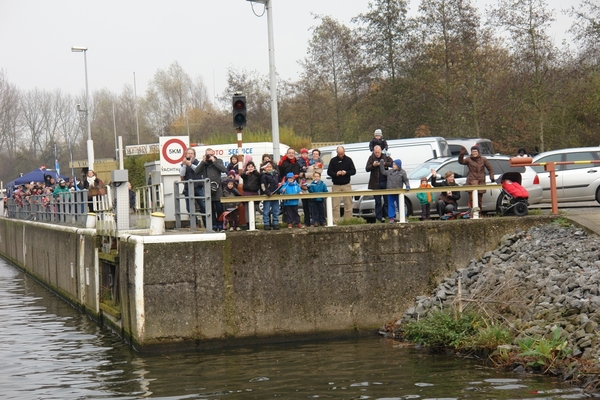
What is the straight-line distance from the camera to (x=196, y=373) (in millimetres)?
12227

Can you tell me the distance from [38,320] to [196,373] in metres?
8.17

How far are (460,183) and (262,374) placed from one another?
A: 9255mm

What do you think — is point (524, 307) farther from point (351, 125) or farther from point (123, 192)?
point (351, 125)

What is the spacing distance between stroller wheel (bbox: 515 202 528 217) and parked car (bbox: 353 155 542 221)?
1.58m

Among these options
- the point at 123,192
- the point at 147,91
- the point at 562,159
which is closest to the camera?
the point at 123,192

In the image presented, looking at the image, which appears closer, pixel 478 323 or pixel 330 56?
pixel 478 323

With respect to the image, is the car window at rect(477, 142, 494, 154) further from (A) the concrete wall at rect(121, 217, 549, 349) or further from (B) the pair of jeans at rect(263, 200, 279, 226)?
(B) the pair of jeans at rect(263, 200, 279, 226)

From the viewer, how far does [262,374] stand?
12.1 metres

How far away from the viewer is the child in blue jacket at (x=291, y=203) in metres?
15.5

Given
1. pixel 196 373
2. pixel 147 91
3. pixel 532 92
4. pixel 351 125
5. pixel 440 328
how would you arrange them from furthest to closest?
pixel 147 91, pixel 351 125, pixel 532 92, pixel 440 328, pixel 196 373

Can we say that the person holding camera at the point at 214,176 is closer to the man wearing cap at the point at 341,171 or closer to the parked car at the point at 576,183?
the man wearing cap at the point at 341,171

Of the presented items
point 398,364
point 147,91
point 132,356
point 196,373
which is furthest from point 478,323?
point 147,91

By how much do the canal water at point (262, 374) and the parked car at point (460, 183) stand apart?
5.38 metres

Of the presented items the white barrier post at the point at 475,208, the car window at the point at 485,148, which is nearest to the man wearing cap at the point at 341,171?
the white barrier post at the point at 475,208
